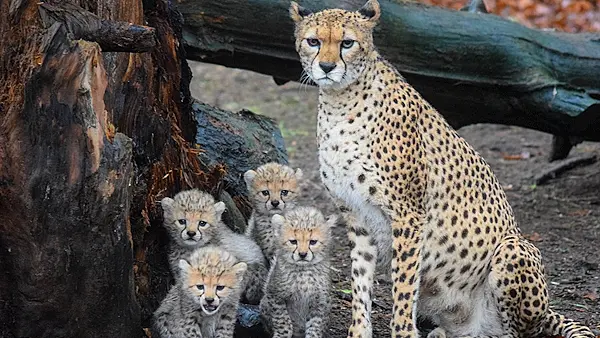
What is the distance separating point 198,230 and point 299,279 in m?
0.53

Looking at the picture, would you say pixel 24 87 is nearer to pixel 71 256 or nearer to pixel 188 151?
pixel 71 256

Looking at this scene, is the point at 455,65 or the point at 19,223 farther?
the point at 455,65

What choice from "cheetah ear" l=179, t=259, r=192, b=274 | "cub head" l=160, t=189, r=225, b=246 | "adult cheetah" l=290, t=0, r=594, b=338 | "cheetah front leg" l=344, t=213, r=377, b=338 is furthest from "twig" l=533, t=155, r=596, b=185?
"cheetah ear" l=179, t=259, r=192, b=274

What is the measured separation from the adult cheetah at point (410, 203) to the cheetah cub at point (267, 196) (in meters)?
0.58

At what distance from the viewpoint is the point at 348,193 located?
4.54 m

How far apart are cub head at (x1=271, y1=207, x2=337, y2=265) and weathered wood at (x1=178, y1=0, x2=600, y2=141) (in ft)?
5.04

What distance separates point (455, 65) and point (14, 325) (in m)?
3.34

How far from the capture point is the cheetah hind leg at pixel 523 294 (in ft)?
15.4

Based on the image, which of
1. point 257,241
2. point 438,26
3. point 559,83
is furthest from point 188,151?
point 559,83

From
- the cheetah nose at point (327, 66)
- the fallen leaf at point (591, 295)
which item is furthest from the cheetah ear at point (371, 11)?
the fallen leaf at point (591, 295)

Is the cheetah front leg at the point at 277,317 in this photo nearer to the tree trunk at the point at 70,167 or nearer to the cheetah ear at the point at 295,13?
the tree trunk at the point at 70,167

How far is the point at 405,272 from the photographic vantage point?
15.0ft

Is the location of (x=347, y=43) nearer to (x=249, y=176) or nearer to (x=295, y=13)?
(x=295, y=13)

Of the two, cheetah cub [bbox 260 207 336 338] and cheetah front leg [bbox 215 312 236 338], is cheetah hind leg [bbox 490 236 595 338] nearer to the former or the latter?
cheetah cub [bbox 260 207 336 338]
